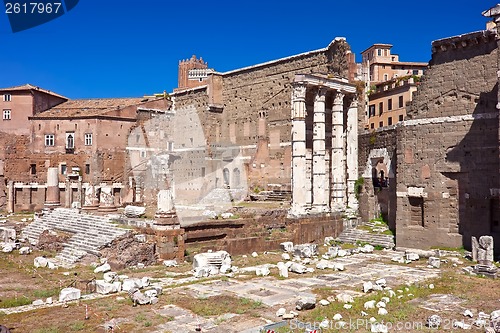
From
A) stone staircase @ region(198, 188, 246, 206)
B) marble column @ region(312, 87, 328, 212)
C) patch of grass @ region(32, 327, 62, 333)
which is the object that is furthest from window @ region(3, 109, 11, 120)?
patch of grass @ region(32, 327, 62, 333)

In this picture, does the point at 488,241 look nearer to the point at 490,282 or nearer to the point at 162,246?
the point at 490,282

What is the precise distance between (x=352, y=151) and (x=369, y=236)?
5.55m

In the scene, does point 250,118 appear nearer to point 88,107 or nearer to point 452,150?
point 88,107

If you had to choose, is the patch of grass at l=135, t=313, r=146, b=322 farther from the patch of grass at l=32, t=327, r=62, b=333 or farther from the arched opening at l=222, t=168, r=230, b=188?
the arched opening at l=222, t=168, r=230, b=188

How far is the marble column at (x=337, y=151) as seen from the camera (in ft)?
81.6

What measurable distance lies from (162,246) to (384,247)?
9.65 m

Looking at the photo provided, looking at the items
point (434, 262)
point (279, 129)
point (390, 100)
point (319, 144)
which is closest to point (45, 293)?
point (434, 262)

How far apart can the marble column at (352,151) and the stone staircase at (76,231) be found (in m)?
12.4

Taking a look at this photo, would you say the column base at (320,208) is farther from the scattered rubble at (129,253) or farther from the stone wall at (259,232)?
the scattered rubble at (129,253)

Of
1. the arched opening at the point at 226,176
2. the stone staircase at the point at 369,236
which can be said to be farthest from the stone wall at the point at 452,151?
the arched opening at the point at 226,176

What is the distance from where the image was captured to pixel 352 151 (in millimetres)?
25547

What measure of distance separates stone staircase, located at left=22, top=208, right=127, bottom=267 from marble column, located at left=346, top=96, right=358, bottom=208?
12360mm

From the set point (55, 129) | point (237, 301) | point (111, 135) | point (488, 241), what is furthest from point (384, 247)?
point (55, 129)

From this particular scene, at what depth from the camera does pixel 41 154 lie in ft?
126
